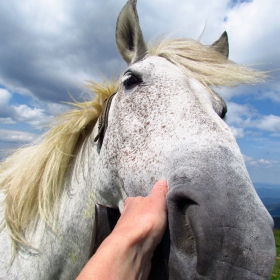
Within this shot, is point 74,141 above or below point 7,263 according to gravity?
above

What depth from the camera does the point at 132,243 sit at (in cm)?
115

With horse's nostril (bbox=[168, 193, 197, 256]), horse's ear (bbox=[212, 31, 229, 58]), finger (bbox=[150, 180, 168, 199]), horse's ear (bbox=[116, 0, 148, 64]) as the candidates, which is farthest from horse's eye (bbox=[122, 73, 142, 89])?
horse's ear (bbox=[212, 31, 229, 58])

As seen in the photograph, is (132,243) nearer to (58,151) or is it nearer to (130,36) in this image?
(58,151)

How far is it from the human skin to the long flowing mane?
57.0 inches

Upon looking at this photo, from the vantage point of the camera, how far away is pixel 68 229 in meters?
2.37

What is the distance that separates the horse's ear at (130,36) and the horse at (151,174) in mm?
13

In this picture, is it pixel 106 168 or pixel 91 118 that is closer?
pixel 106 168

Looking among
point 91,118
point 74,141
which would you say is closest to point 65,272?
point 74,141

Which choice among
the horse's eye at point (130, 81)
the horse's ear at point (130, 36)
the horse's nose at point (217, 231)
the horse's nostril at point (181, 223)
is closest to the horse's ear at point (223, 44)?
the horse's ear at point (130, 36)

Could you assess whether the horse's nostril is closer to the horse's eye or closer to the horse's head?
the horse's head

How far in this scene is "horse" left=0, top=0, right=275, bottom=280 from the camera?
1.27 m

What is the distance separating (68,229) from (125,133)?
1.15 metres

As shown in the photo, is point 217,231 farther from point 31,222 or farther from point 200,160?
point 31,222

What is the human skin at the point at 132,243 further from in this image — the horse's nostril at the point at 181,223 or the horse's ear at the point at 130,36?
the horse's ear at the point at 130,36
